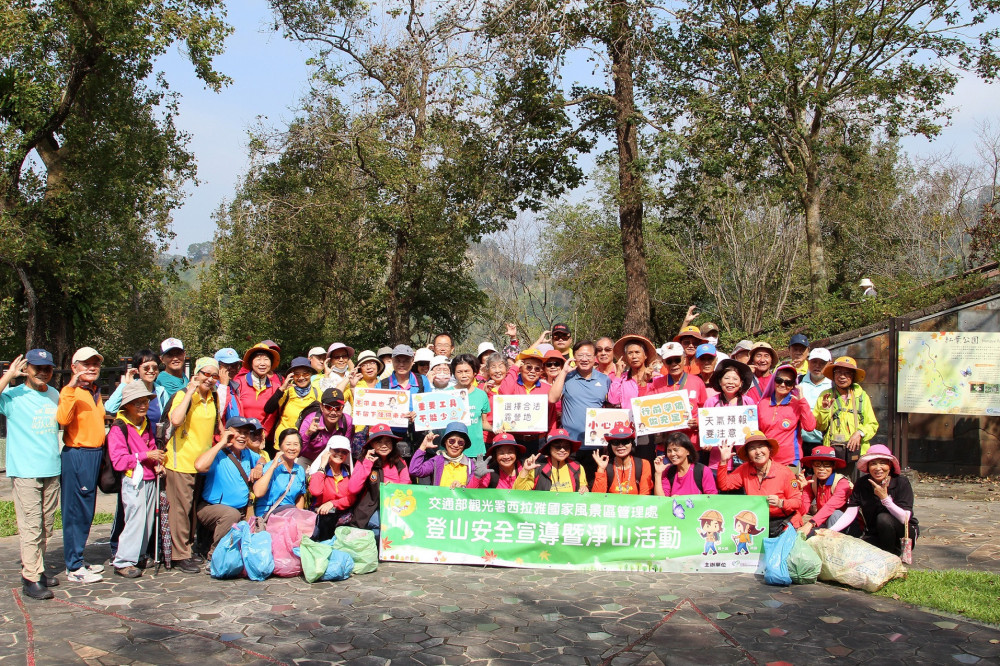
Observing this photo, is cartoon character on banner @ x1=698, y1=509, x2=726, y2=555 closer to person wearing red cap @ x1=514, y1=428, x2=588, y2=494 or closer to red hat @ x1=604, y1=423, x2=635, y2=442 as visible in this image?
red hat @ x1=604, y1=423, x2=635, y2=442

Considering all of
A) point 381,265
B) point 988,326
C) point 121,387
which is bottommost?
point 121,387

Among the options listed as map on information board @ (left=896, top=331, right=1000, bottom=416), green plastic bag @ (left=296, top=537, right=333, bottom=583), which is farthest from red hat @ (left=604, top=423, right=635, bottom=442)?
map on information board @ (left=896, top=331, right=1000, bottom=416)

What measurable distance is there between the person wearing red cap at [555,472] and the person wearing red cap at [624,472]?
0.56 ft

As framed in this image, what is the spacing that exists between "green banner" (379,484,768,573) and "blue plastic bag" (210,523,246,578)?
4.06 ft

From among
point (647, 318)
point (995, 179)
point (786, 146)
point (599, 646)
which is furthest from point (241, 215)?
point (995, 179)

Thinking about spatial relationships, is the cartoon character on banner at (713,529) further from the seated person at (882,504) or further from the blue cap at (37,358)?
the blue cap at (37,358)

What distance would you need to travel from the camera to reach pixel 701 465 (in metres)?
7.48

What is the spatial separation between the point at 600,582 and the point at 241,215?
51.5ft

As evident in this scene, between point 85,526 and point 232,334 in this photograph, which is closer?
point 85,526

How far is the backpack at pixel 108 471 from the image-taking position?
720cm

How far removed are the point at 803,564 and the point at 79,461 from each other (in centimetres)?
602

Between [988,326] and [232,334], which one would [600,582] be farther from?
[232,334]

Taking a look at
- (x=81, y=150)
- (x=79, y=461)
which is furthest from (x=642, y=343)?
(x=81, y=150)

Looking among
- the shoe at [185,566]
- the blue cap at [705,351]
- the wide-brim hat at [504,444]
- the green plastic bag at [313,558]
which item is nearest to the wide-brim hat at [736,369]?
the blue cap at [705,351]
